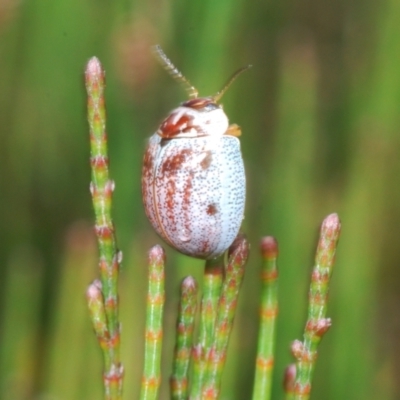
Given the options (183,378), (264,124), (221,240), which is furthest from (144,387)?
(264,124)

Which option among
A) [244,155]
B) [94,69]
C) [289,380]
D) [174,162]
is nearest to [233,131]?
[174,162]

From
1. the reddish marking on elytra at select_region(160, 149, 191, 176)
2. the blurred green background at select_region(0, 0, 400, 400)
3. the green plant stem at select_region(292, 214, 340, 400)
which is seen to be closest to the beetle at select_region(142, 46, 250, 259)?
the reddish marking on elytra at select_region(160, 149, 191, 176)

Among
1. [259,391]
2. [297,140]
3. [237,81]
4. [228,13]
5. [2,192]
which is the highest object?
[228,13]

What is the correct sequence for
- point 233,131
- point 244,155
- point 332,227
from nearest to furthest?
point 332,227 → point 233,131 → point 244,155

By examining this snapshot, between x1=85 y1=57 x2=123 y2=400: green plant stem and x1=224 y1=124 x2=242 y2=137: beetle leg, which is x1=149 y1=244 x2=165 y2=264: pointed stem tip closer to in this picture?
x1=85 y1=57 x2=123 y2=400: green plant stem

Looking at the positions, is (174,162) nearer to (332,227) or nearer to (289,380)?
(332,227)

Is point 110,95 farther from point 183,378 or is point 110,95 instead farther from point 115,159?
point 183,378
